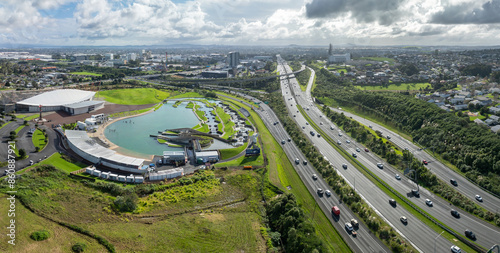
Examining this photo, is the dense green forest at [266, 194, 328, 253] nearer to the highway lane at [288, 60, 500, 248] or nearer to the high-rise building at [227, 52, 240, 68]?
the highway lane at [288, 60, 500, 248]

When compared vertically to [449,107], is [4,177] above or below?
below

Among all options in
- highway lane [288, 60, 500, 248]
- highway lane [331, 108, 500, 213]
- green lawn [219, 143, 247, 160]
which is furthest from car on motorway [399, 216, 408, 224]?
green lawn [219, 143, 247, 160]

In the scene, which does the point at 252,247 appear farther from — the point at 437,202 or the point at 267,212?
the point at 437,202

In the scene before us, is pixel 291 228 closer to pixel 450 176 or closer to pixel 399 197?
Answer: pixel 399 197

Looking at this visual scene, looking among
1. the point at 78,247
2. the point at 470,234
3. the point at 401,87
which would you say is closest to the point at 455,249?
the point at 470,234

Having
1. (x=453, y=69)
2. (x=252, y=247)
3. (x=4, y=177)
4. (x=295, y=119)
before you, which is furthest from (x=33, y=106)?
(x=453, y=69)

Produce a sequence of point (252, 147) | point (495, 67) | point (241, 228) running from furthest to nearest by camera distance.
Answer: point (495, 67), point (252, 147), point (241, 228)

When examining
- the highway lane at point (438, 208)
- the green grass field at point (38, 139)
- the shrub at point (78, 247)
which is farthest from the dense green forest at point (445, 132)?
the green grass field at point (38, 139)
